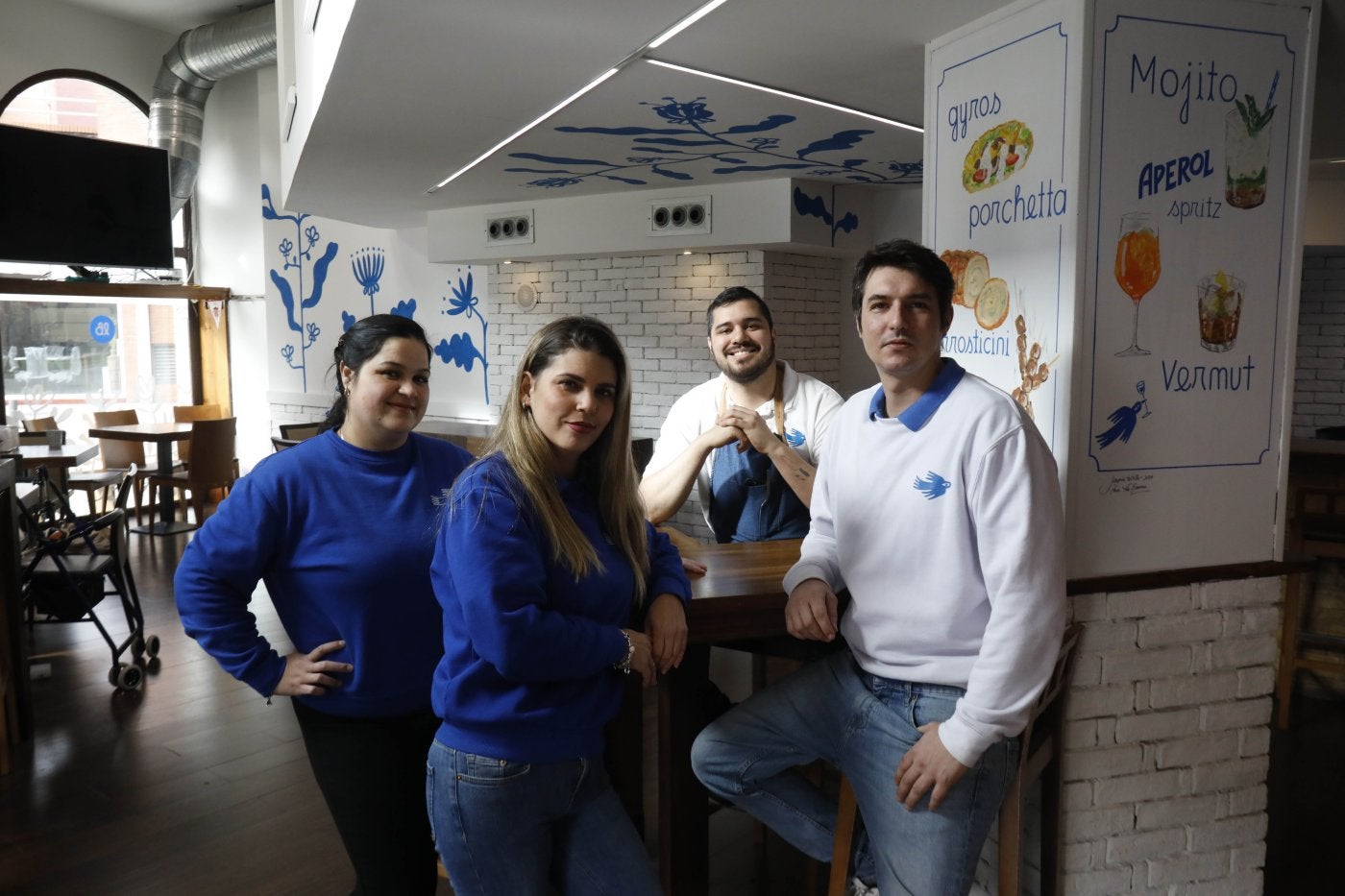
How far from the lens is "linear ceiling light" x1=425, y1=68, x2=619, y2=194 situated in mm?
3512

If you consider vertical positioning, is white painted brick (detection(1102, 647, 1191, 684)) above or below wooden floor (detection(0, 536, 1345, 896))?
above

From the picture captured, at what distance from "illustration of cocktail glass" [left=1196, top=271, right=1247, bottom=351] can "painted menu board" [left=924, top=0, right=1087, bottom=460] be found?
367 millimetres

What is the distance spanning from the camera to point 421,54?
3.17 m

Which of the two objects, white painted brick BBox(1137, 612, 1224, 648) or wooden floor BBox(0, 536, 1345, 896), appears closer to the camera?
white painted brick BBox(1137, 612, 1224, 648)

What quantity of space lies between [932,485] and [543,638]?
2.54ft

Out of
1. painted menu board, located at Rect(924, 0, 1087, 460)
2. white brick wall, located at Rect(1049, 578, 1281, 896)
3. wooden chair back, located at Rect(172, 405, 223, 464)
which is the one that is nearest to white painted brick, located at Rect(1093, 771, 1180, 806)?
white brick wall, located at Rect(1049, 578, 1281, 896)

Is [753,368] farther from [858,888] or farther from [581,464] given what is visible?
[858,888]

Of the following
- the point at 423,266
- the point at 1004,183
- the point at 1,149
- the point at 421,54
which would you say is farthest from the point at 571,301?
the point at 1004,183

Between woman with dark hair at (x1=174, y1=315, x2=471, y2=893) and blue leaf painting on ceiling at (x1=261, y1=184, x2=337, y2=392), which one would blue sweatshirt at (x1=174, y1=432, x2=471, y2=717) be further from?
blue leaf painting on ceiling at (x1=261, y1=184, x2=337, y2=392)

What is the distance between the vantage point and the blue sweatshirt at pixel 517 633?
1.46 metres

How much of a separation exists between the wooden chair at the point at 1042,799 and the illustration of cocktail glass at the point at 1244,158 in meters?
1.12

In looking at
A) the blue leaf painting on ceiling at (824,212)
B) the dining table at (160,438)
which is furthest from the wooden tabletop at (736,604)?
the dining table at (160,438)

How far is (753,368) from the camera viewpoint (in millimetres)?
2936

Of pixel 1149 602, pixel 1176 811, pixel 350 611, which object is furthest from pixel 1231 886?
pixel 350 611
